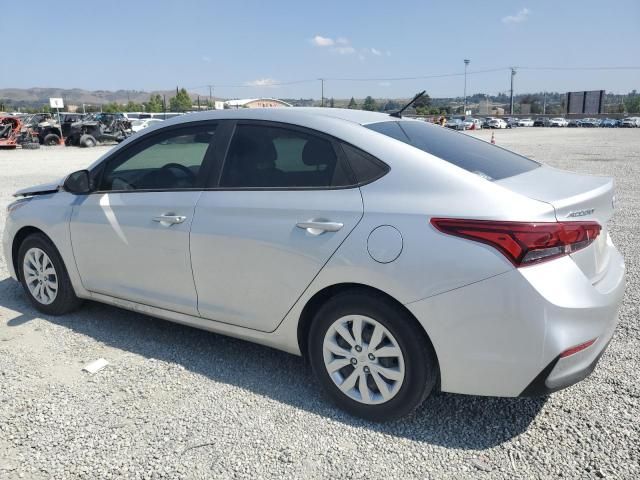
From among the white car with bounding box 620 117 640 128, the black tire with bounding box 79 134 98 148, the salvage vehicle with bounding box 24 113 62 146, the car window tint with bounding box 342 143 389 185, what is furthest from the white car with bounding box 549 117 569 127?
the car window tint with bounding box 342 143 389 185

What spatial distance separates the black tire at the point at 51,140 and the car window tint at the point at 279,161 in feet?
102

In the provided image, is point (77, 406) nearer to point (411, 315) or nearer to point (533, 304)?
point (411, 315)

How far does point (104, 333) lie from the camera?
412cm

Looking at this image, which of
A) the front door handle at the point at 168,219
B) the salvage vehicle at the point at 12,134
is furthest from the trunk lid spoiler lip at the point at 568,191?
the salvage vehicle at the point at 12,134

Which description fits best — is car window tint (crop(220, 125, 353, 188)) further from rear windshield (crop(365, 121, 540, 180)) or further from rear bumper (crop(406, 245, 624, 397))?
rear bumper (crop(406, 245, 624, 397))

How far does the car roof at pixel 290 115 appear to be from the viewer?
10.5ft

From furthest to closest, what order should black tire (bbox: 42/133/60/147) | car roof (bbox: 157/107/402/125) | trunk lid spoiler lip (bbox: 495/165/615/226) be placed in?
black tire (bbox: 42/133/60/147) → car roof (bbox: 157/107/402/125) → trunk lid spoiler lip (bbox: 495/165/615/226)

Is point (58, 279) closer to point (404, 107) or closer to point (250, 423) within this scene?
point (250, 423)

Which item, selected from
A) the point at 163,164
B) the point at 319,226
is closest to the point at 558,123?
the point at 163,164

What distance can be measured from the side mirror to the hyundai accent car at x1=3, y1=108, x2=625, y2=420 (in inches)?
0.6

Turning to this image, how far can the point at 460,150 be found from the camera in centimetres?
316

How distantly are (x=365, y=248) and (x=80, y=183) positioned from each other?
2.48 metres

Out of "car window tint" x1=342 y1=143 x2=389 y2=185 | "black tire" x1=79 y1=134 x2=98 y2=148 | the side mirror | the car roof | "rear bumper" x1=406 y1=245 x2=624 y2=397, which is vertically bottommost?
"black tire" x1=79 y1=134 x2=98 y2=148

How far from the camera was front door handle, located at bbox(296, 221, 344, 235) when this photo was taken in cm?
277
